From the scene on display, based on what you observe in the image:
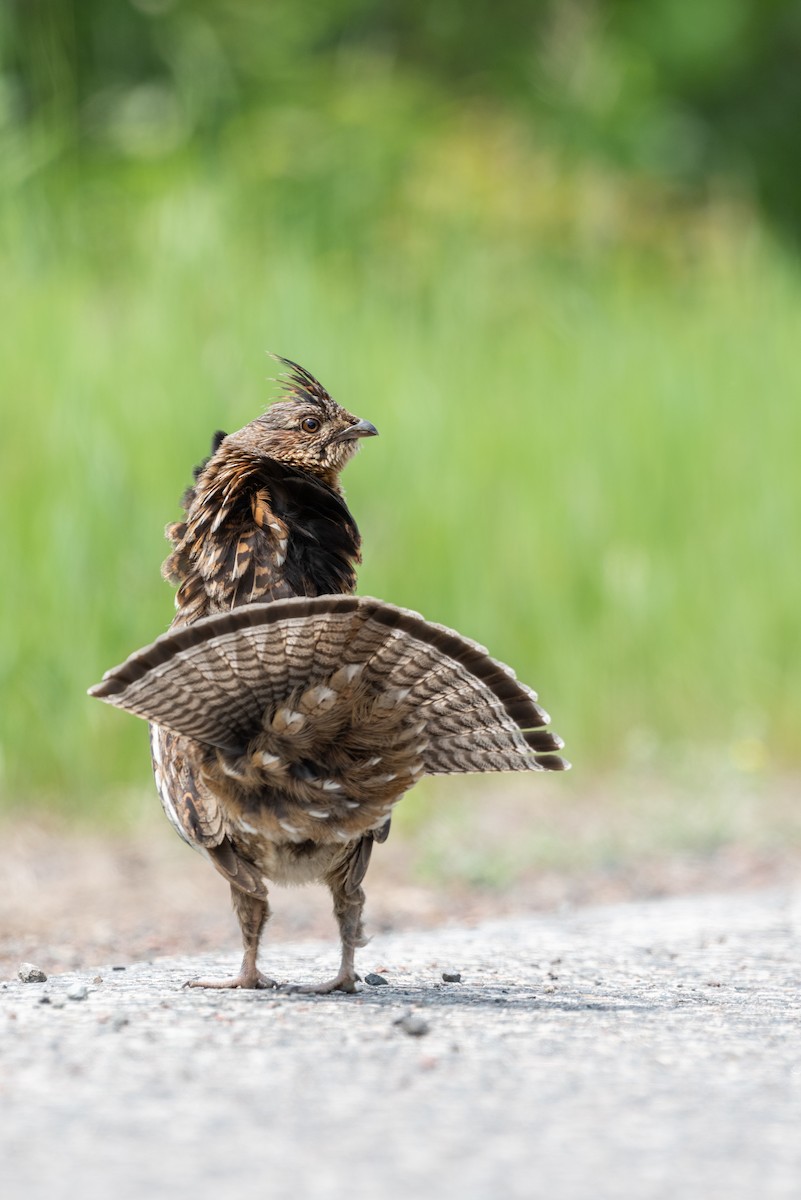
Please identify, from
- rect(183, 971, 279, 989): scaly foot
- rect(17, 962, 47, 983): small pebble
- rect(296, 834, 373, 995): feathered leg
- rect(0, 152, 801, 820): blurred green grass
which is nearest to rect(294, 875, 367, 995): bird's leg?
rect(296, 834, 373, 995): feathered leg

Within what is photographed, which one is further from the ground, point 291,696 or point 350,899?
point 291,696

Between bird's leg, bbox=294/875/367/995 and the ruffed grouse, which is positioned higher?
the ruffed grouse

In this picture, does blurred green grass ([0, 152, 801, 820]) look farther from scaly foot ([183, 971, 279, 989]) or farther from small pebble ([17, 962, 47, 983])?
scaly foot ([183, 971, 279, 989])

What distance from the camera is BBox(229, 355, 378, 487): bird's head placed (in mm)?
5312

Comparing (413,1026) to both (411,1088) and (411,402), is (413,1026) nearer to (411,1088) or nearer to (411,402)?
(411,1088)

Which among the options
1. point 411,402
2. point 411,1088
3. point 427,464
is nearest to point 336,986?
Answer: point 411,1088

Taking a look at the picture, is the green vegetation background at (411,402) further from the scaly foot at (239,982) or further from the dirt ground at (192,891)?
the scaly foot at (239,982)

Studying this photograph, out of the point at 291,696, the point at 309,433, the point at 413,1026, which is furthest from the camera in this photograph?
the point at 309,433

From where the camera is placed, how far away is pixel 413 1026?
3988 mm

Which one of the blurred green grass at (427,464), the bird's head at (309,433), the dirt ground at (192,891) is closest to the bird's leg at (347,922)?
the dirt ground at (192,891)

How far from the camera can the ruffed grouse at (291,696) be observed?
169 inches

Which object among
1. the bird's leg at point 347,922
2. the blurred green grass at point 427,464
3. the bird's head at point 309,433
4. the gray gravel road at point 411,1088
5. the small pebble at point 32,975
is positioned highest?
the blurred green grass at point 427,464

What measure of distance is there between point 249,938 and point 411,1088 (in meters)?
1.54

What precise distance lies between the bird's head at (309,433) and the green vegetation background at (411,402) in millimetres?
3568
